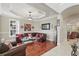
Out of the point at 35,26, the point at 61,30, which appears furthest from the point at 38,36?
the point at 61,30

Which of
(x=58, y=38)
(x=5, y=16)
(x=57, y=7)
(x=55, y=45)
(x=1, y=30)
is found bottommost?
(x=55, y=45)

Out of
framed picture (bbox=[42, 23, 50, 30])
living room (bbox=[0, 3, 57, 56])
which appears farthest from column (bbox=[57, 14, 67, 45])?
framed picture (bbox=[42, 23, 50, 30])

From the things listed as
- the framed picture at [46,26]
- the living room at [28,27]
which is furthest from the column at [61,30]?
the framed picture at [46,26]

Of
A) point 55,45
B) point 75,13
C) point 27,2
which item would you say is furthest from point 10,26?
point 75,13

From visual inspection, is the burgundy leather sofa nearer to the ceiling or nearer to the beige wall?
the beige wall

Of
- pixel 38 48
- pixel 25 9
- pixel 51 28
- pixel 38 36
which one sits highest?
pixel 25 9

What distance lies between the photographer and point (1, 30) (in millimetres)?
1803

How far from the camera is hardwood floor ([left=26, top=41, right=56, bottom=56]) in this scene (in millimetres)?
1842

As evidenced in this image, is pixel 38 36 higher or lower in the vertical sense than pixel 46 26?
lower

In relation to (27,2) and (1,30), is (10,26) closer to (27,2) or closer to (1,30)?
(1,30)

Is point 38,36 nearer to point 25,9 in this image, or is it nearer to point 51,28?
point 51,28

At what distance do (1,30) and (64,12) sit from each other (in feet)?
3.45

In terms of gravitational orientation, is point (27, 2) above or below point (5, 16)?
above

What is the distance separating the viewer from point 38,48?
1852 millimetres
